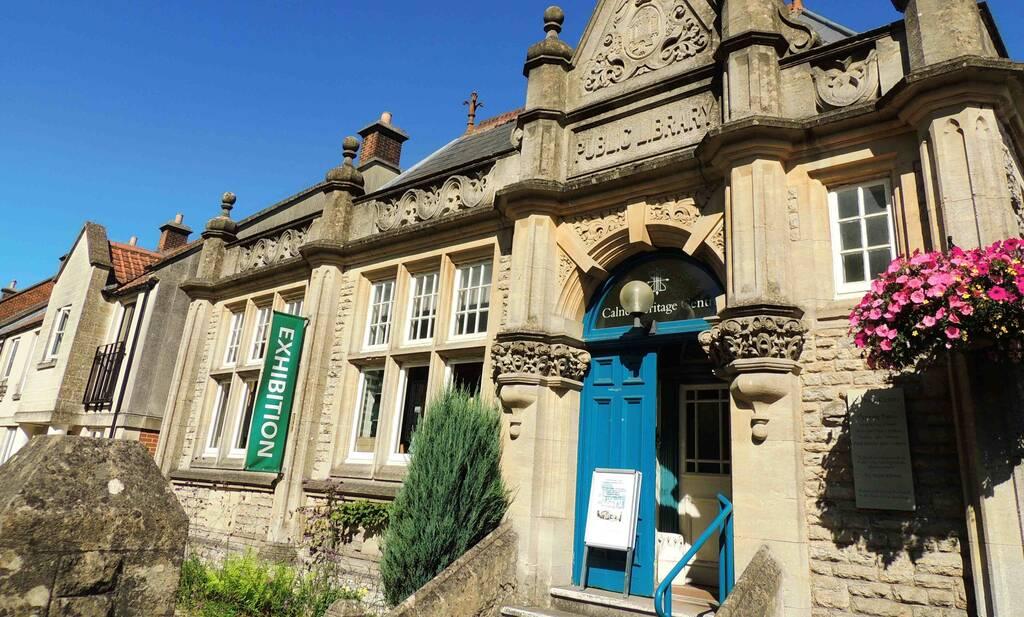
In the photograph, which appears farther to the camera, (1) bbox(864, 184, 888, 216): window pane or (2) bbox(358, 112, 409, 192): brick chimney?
(2) bbox(358, 112, 409, 192): brick chimney

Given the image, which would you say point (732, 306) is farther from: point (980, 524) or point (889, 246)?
point (980, 524)

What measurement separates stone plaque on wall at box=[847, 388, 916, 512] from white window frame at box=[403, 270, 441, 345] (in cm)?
570

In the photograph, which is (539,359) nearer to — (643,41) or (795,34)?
(643,41)

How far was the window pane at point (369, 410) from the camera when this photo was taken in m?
9.76

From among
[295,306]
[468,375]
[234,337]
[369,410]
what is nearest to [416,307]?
[468,375]

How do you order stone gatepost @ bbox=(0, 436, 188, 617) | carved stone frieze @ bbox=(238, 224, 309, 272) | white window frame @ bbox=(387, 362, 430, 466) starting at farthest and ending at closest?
carved stone frieze @ bbox=(238, 224, 309, 272), white window frame @ bbox=(387, 362, 430, 466), stone gatepost @ bbox=(0, 436, 188, 617)

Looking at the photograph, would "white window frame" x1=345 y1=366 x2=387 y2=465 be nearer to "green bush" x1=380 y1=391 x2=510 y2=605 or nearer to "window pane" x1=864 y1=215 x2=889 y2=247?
"green bush" x1=380 y1=391 x2=510 y2=605

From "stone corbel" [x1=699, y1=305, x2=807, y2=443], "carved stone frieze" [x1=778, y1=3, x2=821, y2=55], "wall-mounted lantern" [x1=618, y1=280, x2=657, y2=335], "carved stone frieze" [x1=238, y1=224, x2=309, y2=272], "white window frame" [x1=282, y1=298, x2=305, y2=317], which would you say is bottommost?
"stone corbel" [x1=699, y1=305, x2=807, y2=443]

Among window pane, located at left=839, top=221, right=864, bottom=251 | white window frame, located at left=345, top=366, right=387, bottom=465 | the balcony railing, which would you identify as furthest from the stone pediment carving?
the balcony railing

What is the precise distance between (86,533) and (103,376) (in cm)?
1521

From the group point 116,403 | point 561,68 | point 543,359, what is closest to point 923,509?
point 543,359

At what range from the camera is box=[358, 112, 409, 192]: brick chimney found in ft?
48.9

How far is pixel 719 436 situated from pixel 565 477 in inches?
85.9

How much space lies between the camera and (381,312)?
34.4 ft
